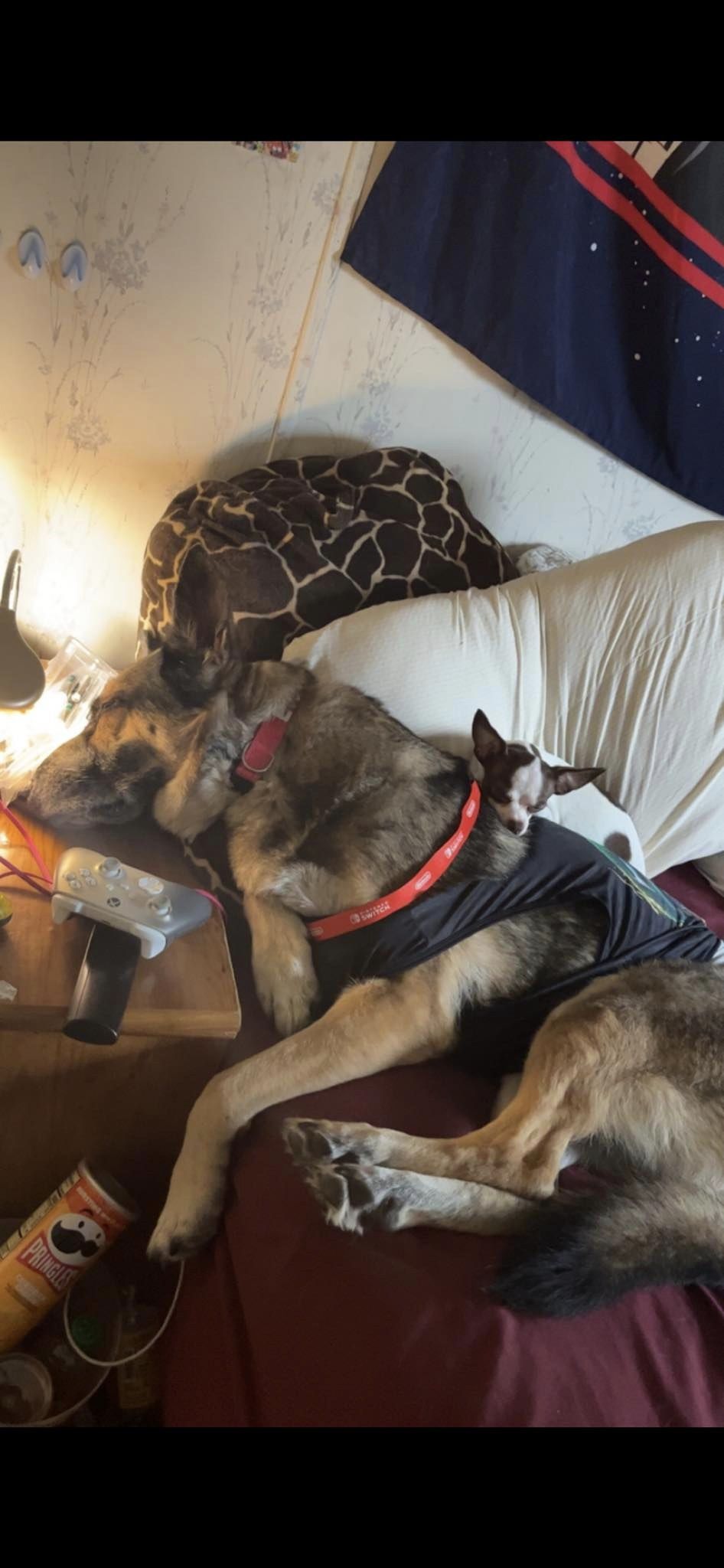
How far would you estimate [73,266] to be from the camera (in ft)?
5.82

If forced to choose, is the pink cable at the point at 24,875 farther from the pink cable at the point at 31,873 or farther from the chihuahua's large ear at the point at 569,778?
the chihuahua's large ear at the point at 569,778

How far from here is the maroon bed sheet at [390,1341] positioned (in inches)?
39.8

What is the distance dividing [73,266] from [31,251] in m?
0.08

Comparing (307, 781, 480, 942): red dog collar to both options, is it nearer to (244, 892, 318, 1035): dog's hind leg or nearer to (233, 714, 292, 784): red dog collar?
(244, 892, 318, 1035): dog's hind leg

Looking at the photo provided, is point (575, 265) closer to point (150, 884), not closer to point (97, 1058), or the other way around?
point (150, 884)

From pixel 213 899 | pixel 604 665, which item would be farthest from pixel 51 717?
pixel 604 665

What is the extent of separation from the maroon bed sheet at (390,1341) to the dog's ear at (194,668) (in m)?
0.79

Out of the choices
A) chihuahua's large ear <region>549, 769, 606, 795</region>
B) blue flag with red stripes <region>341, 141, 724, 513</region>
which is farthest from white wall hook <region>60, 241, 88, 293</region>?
chihuahua's large ear <region>549, 769, 606, 795</region>

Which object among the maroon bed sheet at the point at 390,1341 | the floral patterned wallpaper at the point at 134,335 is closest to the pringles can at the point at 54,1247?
the maroon bed sheet at the point at 390,1341

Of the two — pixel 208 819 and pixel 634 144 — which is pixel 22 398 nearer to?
pixel 208 819

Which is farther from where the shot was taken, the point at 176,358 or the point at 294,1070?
the point at 176,358
